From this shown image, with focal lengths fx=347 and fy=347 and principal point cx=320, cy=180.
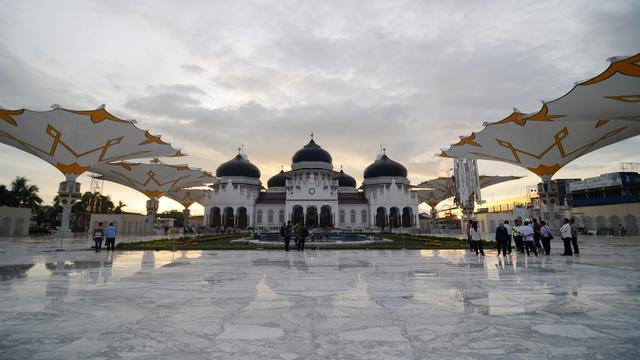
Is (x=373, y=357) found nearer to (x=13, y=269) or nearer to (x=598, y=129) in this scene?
(x=13, y=269)

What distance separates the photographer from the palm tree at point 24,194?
4666 cm

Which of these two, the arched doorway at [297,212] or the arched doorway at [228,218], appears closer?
the arched doorway at [297,212]

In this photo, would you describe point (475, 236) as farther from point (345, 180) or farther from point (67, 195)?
point (345, 180)

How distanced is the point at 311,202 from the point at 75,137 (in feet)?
110

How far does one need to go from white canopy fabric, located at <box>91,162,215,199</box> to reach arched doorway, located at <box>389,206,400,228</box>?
28911 mm

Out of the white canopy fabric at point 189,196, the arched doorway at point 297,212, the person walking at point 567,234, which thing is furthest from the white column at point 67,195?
the white canopy fabric at point 189,196

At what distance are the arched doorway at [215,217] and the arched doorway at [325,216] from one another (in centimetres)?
1681

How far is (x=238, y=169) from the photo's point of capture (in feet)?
196

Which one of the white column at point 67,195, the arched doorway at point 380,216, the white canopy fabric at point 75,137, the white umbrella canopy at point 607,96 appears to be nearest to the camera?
the white umbrella canopy at point 607,96

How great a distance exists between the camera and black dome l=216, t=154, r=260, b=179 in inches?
2349

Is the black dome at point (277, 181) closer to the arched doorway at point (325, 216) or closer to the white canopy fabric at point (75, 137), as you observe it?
the arched doorway at point (325, 216)

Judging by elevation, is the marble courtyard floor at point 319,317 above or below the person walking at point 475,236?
below

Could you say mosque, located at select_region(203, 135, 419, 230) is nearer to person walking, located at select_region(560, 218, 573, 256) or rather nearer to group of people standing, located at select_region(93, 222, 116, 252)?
group of people standing, located at select_region(93, 222, 116, 252)

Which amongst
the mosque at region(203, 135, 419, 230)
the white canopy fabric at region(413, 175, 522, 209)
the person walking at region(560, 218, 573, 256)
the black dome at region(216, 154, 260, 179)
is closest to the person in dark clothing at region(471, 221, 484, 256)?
the person walking at region(560, 218, 573, 256)
